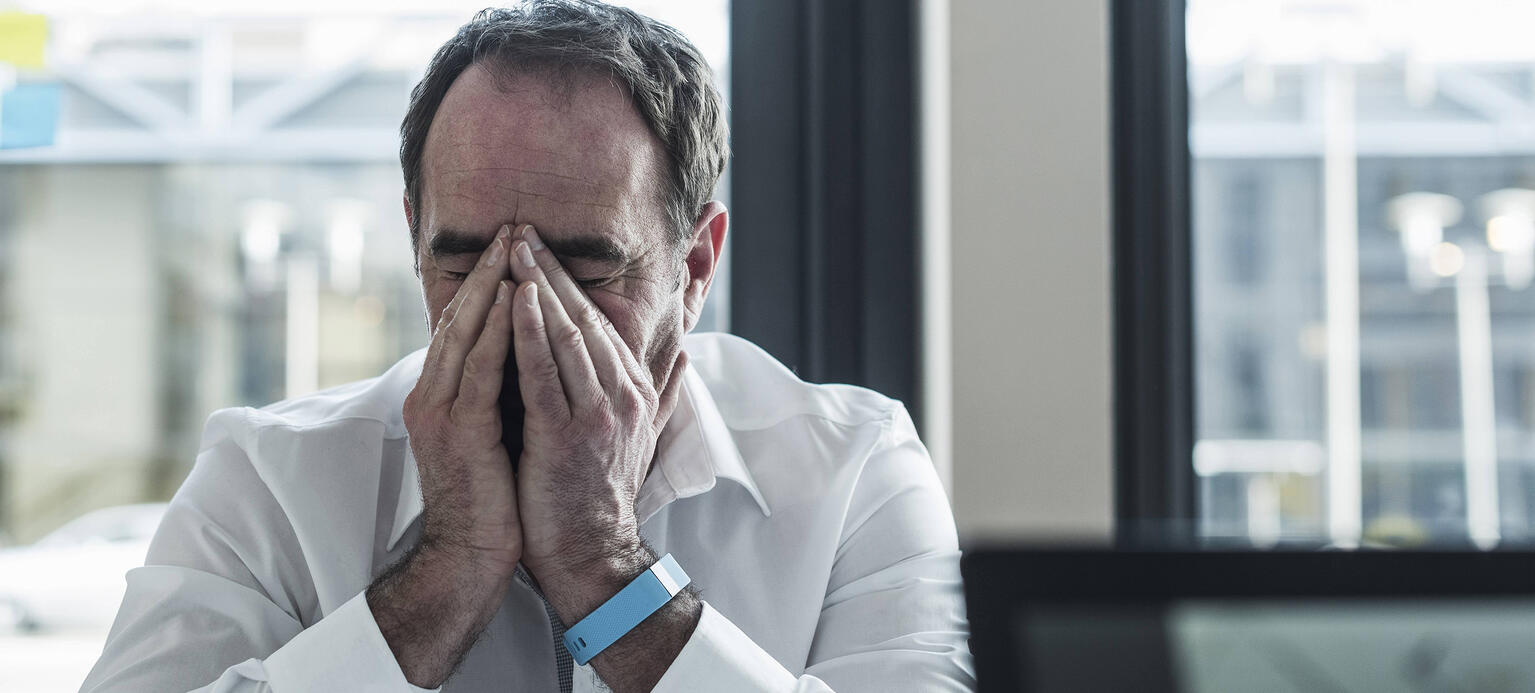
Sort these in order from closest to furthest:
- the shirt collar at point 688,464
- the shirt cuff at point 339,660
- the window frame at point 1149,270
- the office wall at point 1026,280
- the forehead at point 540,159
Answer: the shirt cuff at point 339,660 < the forehead at point 540,159 < the shirt collar at point 688,464 < the office wall at point 1026,280 < the window frame at point 1149,270

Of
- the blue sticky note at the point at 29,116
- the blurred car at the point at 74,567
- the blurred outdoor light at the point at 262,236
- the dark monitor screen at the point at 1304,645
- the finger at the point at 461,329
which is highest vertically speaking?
the blue sticky note at the point at 29,116

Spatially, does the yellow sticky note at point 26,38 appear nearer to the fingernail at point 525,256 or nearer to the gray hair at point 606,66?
the gray hair at point 606,66

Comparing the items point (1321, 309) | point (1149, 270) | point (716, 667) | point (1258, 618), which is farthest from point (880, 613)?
point (1321, 309)

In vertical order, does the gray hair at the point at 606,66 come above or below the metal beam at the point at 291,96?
below

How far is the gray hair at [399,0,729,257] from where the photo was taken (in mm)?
1053

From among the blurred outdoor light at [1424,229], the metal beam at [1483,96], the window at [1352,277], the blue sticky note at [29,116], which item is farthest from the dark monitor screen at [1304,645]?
the blue sticky note at [29,116]

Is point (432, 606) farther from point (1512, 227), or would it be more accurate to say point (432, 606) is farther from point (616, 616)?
point (1512, 227)

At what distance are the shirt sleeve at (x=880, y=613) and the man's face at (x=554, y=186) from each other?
295 mm

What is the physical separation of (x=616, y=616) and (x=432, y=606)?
152mm

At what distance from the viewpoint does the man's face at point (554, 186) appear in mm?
993

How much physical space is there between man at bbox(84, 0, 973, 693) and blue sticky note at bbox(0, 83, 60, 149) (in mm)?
775

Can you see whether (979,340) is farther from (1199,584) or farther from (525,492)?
(1199,584)

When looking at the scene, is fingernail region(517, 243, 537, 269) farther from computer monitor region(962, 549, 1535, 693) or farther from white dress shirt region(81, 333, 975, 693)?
computer monitor region(962, 549, 1535, 693)

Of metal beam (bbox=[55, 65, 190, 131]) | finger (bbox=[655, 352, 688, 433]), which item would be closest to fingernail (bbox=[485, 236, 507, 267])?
finger (bbox=[655, 352, 688, 433])
